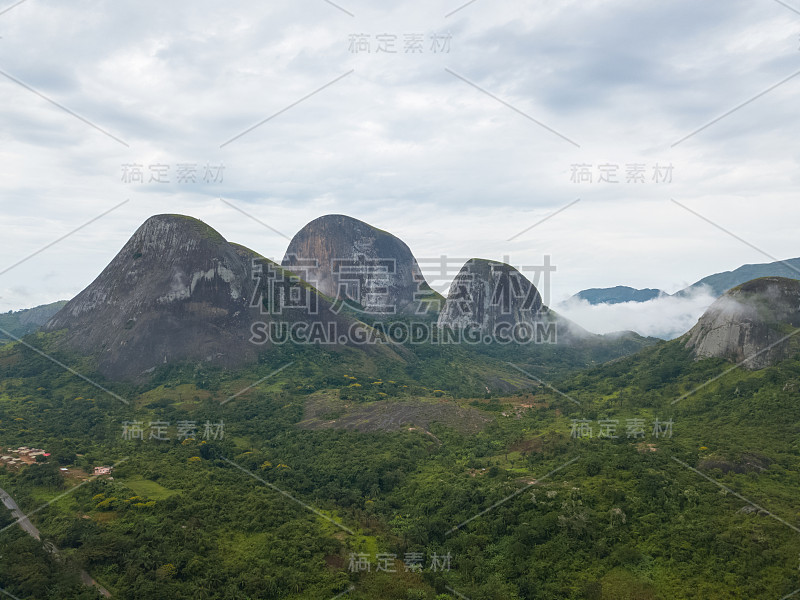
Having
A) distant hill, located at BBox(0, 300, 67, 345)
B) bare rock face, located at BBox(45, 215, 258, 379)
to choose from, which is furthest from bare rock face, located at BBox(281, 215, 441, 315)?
distant hill, located at BBox(0, 300, 67, 345)

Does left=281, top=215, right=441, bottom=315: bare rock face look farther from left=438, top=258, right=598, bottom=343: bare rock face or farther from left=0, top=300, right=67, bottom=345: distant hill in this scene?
left=0, top=300, right=67, bottom=345: distant hill

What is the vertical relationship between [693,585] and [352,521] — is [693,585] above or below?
above

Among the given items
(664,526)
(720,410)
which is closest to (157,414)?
(664,526)

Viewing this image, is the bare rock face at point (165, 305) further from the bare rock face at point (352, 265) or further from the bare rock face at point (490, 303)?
the bare rock face at point (490, 303)

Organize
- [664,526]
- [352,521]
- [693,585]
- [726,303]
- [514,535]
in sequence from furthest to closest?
[726,303] → [352,521] → [514,535] → [664,526] → [693,585]

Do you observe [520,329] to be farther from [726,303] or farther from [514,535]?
[514,535]

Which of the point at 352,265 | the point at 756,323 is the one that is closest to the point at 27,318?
the point at 352,265
